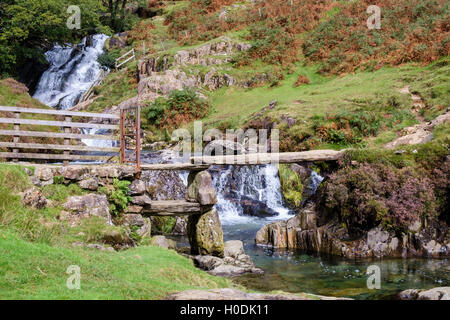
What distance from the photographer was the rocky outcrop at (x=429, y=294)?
706 cm

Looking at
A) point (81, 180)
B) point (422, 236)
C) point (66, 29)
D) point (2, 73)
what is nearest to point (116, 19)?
point (66, 29)

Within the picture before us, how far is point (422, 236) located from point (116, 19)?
45.9m

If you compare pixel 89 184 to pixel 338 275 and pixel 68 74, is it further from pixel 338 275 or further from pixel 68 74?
pixel 68 74

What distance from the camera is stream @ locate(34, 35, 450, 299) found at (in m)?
9.35

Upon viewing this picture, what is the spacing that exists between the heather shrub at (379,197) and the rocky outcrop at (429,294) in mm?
4107

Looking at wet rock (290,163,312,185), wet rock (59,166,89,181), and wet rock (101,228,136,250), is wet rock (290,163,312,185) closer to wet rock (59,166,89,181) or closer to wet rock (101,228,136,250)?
wet rock (101,228,136,250)

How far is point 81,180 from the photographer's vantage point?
10.6m

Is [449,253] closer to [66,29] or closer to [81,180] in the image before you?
[81,180]

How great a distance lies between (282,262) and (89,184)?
6.38m

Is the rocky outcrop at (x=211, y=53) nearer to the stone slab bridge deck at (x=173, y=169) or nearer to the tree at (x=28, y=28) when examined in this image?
the tree at (x=28, y=28)

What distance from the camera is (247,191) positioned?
1831 cm

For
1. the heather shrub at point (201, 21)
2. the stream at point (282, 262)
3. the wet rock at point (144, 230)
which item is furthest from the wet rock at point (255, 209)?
the heather shrub at point (201, 21)

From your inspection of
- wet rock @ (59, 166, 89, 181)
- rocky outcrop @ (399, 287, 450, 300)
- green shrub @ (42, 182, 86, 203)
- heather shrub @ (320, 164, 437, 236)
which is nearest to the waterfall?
heather shrub @ (320, 164, 437, 236)

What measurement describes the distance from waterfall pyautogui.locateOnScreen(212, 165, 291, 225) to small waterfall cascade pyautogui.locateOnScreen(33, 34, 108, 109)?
21373 millimetres
